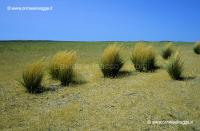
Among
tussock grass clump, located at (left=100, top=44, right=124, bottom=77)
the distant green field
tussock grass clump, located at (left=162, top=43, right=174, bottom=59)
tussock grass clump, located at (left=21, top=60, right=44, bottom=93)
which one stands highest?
tussock grass clump, located at (left=162, top=43, right=174, bottom=59)

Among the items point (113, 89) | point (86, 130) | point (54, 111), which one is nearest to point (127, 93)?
point (113, 89)

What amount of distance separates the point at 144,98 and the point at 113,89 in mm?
1492

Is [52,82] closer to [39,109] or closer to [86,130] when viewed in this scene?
[39,109]

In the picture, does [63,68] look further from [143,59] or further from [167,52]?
[167,52]

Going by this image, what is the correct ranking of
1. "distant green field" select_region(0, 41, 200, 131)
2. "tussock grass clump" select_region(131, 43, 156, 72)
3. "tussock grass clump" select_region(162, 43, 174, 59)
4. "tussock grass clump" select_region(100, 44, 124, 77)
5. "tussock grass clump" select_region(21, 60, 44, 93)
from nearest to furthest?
1. "distant green field" select_region(0, 41, 200, 131)
2. "tussock grass clump" select_region(21, 60, 44, 93)
3. "tussock grass clump" select_region(100, 44, 124, 77)
4. "tussock grass clump" select_region(131, 43, 156, 72)
5. "tussock grass clump" select_region(162, 43, 174, 59)

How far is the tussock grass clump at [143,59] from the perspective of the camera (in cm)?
1396

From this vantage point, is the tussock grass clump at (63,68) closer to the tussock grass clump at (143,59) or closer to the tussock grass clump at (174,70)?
the tussock grass clump at (143,59)

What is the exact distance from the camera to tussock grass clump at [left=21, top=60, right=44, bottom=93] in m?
10.9

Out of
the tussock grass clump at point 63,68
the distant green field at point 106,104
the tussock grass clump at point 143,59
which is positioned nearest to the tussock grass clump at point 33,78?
the distant green field at point 106,104

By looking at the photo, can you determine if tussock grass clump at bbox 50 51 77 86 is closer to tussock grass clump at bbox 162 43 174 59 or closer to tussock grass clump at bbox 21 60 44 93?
tussock grass clump at bbox 21 60 44 93

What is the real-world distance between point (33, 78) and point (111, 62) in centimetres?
327

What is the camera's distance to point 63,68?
38.8 feet

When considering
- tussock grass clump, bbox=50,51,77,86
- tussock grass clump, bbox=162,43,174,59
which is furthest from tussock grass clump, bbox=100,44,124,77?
tussock grass clump, bbox=162,43,174,59

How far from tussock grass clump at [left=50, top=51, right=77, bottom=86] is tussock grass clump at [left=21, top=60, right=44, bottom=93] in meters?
0.75
